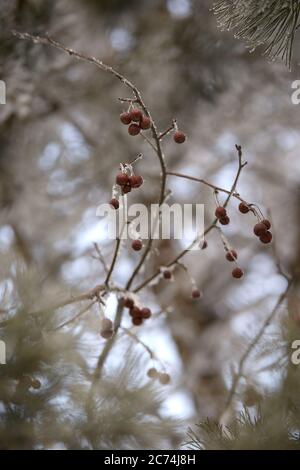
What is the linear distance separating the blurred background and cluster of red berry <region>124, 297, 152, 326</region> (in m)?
0.80

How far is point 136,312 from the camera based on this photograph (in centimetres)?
127

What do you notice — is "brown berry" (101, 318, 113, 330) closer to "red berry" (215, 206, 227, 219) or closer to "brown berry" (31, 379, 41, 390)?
"brown berry" (31, 379, 41, 390)

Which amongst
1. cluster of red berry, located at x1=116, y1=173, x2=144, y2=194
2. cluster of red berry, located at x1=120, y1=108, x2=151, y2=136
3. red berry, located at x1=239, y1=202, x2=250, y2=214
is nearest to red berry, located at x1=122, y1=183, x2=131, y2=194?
cluster of red berry, located at x1=116, y1=173, x2=144, y2=194

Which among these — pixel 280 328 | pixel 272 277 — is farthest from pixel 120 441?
pixel 272 277

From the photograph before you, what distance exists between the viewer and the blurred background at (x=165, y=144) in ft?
8.27

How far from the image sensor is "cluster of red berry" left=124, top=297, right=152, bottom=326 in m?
1.27

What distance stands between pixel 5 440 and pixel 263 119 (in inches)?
101

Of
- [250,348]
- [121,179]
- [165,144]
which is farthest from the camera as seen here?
[165,144]

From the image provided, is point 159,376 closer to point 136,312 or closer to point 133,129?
point 136,312

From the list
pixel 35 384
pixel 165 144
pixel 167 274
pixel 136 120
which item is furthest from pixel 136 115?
pixel 165 144

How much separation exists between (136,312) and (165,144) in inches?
75.5

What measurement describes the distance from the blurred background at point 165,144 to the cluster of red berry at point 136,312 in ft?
2.62

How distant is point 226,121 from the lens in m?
3.06

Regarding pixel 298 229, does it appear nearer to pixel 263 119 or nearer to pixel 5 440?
pixel 263 119
